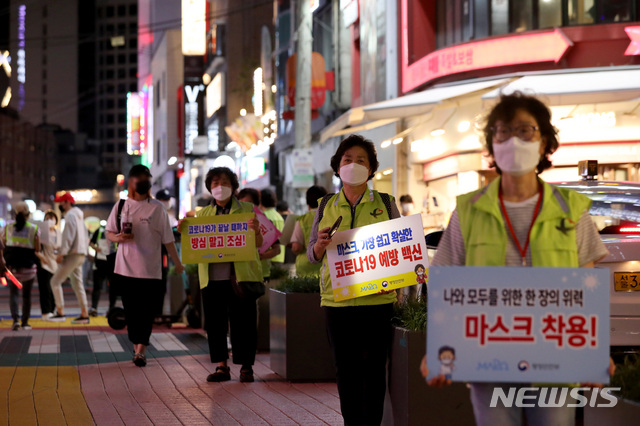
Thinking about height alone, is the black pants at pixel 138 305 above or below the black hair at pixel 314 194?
below

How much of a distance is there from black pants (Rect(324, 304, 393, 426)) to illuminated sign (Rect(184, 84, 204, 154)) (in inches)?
2283

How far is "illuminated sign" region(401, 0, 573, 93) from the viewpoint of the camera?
730 inches

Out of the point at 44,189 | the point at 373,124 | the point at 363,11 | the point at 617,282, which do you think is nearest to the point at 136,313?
the point at 617,282

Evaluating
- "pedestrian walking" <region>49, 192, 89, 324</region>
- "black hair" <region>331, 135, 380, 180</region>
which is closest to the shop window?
"pedestrian walking" <region>49, 192, 89, 324</region>

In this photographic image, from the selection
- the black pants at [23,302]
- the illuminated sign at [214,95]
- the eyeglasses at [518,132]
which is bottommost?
the black pants at [23,302]

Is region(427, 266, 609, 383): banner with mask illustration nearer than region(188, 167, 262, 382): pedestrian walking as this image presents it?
Yes

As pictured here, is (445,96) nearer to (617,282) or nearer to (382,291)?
(617,282)

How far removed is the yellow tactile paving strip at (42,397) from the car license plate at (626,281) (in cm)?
416

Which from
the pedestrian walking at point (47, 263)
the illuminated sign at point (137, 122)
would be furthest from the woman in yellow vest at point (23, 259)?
the illuminated sign at point (137, 122)

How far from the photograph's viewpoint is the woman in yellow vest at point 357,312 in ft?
20.3

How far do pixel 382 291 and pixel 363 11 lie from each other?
2079 cm

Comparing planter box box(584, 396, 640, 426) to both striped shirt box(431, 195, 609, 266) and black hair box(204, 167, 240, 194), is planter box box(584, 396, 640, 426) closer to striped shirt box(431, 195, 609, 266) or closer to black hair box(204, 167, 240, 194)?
striped shirt box(431, 195, 609, 266)

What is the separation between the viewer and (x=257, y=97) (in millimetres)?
45406

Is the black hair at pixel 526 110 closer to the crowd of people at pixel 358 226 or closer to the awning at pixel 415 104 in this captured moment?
the crowd of people at pixel 358 226
